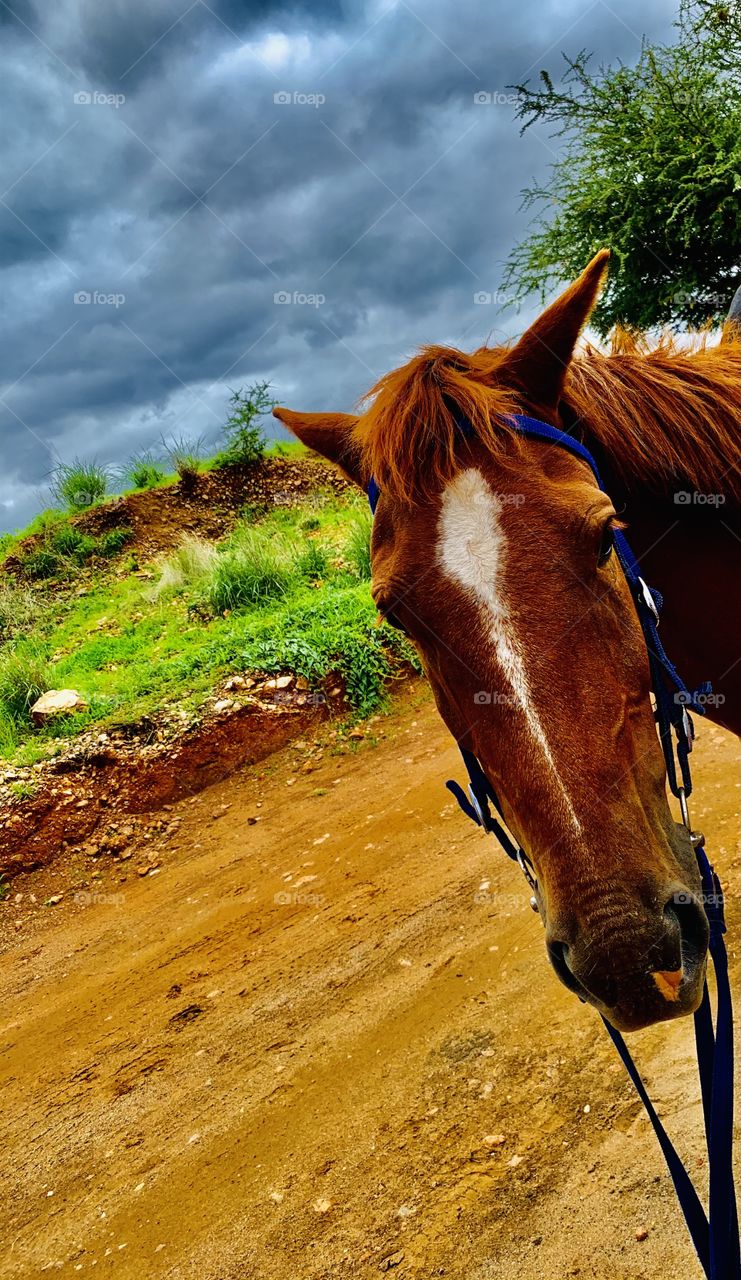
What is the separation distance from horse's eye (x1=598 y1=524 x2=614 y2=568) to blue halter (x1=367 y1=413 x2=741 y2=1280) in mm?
82

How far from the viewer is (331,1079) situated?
3.46 meters

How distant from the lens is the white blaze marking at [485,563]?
1.56 metres

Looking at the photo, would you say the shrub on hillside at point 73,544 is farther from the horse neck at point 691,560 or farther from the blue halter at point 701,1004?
the horse neck at point 691,560

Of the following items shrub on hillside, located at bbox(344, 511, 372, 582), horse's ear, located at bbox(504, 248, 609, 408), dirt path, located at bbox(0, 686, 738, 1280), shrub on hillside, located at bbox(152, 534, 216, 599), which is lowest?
dirt path, located at bbox(0, 686, 738, 1280)

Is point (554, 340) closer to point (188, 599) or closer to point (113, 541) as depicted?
point (188, 599)

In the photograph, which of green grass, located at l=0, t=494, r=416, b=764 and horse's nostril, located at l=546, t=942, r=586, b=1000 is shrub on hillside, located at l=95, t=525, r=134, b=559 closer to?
green grass, located at l=0, t=494, r=416, b=764

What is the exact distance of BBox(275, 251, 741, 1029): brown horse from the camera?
145cm

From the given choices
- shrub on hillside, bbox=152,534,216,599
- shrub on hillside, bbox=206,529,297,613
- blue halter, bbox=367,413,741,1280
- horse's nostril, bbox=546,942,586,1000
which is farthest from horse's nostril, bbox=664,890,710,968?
shrub on hillside, bbox=152,534,216,599

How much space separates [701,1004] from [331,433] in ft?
6.92

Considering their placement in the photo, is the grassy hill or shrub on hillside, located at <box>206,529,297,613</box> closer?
the grassy hill

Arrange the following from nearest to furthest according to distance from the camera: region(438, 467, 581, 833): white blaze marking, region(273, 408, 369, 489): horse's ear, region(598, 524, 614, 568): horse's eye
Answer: region(438, 467, 581, 833): white blaze marking, region(598, 524, 614, 568): horse's eye, region(273, 408, 369, 489): horse's ear

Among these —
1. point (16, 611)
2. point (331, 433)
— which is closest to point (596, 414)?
point (331, 433)

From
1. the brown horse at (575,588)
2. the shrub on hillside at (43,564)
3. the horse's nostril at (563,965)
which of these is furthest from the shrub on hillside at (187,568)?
the horse's nostril at (563,965)

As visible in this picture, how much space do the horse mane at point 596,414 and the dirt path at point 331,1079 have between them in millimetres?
2549
